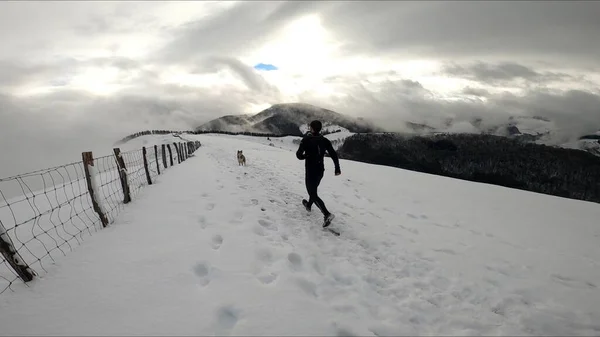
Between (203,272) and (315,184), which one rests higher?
(315,184)

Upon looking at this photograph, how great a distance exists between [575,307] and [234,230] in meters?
6.39

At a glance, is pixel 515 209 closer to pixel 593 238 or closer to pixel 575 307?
pixel 593 238

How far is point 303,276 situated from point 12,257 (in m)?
4.20

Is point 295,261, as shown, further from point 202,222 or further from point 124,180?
point 124,180

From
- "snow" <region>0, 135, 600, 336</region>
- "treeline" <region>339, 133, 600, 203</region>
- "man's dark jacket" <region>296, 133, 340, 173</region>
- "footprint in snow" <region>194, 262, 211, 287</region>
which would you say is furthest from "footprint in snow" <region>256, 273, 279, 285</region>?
"treeline" <region>339, 133, 600, 203</region>

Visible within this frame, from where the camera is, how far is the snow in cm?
359

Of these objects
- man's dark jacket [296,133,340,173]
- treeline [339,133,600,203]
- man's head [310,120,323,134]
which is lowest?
treeline [339,133,600,203]

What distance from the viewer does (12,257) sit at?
396 cm

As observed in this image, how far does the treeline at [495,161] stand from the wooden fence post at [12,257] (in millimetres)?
147540

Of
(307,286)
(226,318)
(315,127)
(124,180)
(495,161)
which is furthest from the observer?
(495,161)

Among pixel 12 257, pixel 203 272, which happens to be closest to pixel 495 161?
pixel 203 272

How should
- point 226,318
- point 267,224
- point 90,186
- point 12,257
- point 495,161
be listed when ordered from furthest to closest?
point 495,161 < point 267,224 < point 90,186 < point 12,257 < point 226,318

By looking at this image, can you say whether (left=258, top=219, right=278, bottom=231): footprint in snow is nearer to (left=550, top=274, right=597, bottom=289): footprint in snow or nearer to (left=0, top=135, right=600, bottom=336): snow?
(left=0, top=135, right=600, bottom=336): snow

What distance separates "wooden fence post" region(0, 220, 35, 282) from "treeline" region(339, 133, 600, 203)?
147540 millimetres
